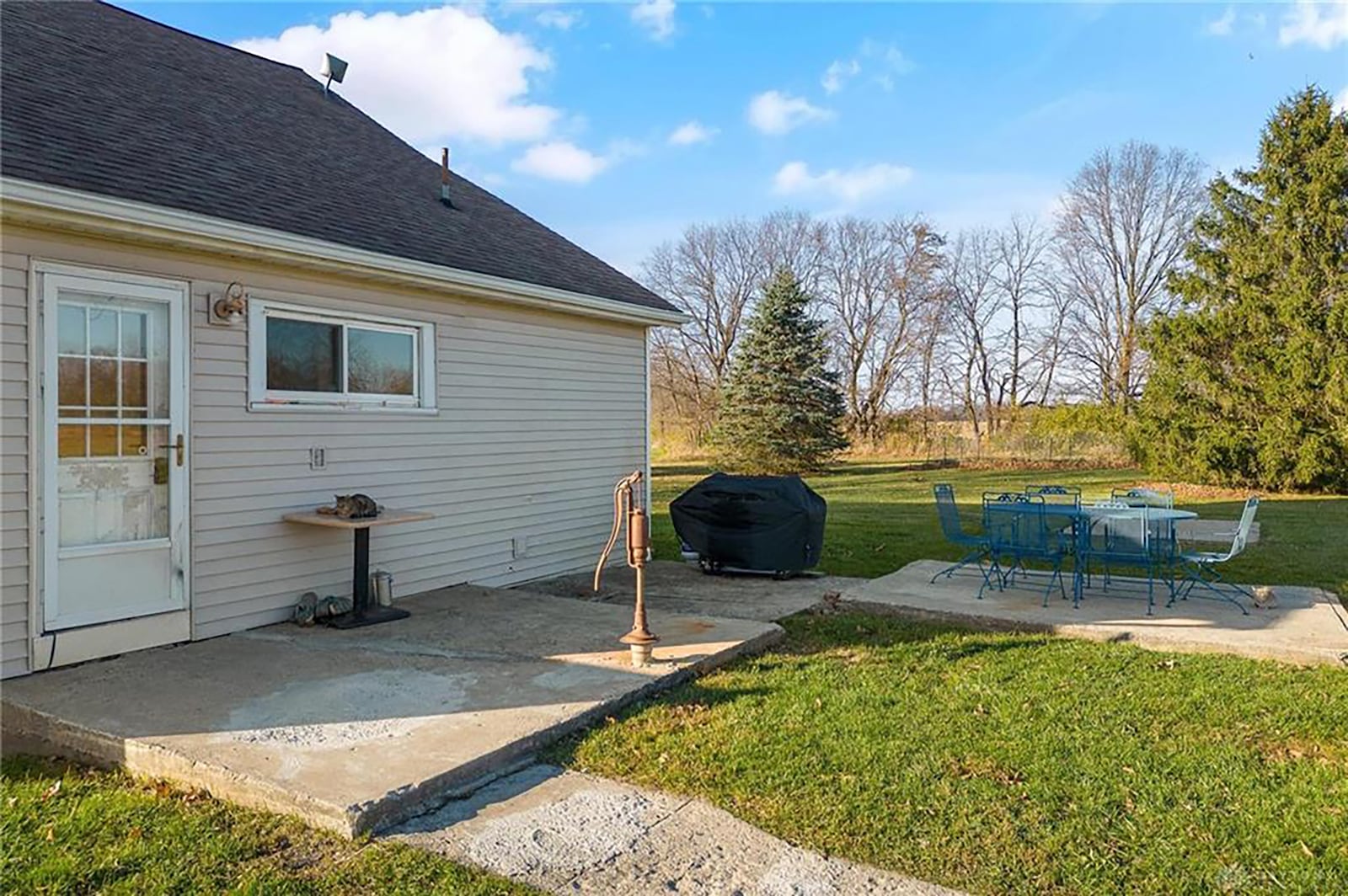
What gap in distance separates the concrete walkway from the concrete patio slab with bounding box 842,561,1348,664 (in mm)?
3505

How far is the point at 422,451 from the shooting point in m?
6.38

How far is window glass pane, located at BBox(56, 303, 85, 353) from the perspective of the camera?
4375 mm

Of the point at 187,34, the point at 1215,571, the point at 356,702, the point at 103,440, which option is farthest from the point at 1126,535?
the point at 187,34

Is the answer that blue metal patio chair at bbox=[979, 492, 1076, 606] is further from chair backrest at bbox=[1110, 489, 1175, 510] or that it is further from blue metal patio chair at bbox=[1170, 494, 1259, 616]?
chair backrest at bbox=[1110, 489, 1175, 510]

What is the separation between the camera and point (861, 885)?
244 cm

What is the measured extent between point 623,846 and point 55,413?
12.4ft

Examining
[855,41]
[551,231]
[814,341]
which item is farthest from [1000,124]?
[551,231]

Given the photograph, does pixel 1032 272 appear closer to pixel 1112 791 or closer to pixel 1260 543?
pixel 1260 543

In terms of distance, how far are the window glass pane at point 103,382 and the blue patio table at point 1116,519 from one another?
6.33m

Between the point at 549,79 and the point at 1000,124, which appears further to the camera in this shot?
the point at 1000,124

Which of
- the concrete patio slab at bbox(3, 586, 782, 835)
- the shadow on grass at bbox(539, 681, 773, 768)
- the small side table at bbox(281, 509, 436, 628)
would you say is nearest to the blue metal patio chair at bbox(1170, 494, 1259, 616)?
the concrete patio slab at bbox(3, 586, 782, 835)

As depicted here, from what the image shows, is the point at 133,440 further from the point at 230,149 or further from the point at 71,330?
the point at 230,149

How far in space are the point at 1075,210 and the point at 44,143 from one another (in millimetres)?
32118

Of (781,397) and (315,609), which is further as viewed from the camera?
A: (781,397)
